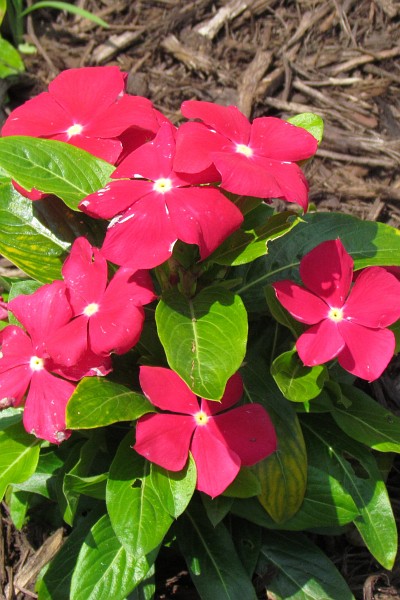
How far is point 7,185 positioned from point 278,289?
96 centimetres

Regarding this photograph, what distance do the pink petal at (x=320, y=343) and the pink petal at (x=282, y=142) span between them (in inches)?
→ 18.9

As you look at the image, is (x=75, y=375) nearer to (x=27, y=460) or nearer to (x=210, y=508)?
(x=27, y=460)

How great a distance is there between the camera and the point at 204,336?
197 cm

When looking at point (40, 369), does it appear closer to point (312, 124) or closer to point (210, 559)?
point (210, 559)

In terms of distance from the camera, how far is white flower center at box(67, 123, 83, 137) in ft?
7.09

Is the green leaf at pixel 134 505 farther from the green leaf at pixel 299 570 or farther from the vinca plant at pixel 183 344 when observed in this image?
the green leaf at pixel 299 570

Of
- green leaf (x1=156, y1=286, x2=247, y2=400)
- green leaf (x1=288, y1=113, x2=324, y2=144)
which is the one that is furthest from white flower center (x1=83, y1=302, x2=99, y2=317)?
green leaf (x1=288, y1=113, x2=324, y2=144)

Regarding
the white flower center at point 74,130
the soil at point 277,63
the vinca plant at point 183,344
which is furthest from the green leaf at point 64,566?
the soil at point 277,63

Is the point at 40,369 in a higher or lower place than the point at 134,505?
higher

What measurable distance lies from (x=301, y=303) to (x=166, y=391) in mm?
462

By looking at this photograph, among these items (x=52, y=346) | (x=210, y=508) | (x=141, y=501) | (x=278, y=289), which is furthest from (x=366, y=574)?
(x=52, y=346)

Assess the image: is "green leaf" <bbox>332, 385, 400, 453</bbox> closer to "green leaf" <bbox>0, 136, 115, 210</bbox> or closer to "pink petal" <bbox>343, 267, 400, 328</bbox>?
"pink petal" <bbox>343, 267, 400, 328</bbox>

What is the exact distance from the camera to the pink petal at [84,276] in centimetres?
202

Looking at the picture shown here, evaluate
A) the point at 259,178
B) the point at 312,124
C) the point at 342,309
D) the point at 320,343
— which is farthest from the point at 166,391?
the point at 312,124
